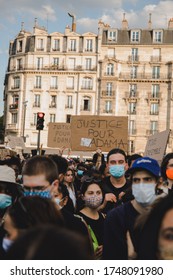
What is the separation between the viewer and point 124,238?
3.97 meters

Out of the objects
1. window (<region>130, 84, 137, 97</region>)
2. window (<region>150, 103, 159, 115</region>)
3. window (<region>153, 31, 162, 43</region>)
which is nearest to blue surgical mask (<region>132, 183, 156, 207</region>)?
window (<region>150, 103, 159, 115</region>)

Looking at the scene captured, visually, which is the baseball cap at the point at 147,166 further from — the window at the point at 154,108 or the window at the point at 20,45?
the window at the point at 20,45

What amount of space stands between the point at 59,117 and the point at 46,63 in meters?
6.47

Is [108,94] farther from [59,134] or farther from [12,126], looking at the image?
[59,134]

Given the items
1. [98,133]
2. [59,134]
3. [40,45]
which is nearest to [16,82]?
[40,45]

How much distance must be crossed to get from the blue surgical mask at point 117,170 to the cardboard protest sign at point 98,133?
7.75m

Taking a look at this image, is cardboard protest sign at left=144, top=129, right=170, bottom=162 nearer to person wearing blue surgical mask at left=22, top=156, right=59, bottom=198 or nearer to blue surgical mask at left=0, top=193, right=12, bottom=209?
blue surgical mask at left=0, top=193, right=12, bottom=209

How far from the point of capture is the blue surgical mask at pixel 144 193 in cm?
427

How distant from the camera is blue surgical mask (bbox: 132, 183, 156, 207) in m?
4.27

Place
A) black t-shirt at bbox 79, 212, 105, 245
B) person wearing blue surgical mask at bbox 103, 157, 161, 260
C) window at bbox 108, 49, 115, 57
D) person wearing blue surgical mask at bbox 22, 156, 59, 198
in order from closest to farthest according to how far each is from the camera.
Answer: person wearing blue surgical mask at bbox 103, 157, 161, 260, person wearing blue surgical mask at bbox 22, 156, 59, 198, black t-shirt at bbox 79, 212, 105, 245, window at bbox 108, 49, 115, 57

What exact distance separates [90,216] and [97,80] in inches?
2160

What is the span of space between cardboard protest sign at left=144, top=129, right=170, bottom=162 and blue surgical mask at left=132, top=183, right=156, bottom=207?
535 cm
